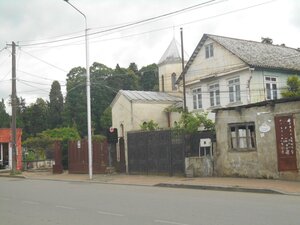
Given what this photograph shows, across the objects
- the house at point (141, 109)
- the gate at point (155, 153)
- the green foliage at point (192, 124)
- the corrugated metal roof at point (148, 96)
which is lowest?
the gate at point (155, 153)

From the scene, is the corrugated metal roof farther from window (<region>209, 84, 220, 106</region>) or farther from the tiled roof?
the tiled roof

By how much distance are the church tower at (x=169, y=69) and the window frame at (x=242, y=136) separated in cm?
2659

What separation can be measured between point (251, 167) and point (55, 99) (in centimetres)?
→ 7458

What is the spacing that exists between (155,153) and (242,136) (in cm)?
590

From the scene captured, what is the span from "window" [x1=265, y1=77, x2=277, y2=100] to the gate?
1015cm

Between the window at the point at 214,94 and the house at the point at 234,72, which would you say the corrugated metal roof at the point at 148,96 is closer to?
the house at the point at 234,72

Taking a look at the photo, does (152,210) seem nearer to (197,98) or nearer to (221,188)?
(221,188)

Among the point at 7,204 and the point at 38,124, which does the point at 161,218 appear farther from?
the point at 38,124

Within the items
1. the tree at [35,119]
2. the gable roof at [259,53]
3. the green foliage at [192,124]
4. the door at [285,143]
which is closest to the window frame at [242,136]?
the door at [285,143]

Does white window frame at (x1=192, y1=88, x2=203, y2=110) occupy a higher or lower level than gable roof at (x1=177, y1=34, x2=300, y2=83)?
lower

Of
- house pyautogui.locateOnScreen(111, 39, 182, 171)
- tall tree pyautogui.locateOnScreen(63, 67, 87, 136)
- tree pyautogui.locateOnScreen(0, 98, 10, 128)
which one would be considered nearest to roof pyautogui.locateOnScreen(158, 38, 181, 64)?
house pyautogui.locateOnScreen(111, 39, 182, 171)

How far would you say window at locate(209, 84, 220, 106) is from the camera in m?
34.9

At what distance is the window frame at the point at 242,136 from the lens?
21.8 m

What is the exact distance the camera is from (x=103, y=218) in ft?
36.0
